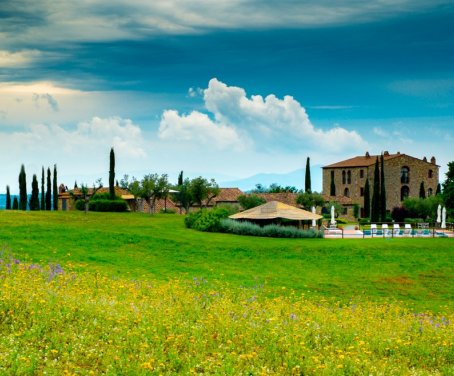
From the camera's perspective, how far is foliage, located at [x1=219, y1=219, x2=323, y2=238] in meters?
40.0

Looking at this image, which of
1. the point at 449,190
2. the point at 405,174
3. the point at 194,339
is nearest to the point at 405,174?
the point at 405,174

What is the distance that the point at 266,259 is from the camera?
30062mm

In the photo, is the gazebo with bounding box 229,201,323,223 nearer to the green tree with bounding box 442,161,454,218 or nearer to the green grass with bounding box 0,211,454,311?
the green grass with bounding box 0,211,454,311

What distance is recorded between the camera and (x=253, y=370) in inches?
345

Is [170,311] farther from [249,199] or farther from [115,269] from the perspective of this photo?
[249,199]

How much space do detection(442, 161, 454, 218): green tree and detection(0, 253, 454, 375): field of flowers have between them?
39156 millimetres

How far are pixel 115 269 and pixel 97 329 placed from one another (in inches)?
526

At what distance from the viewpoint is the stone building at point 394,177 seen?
89.0 m

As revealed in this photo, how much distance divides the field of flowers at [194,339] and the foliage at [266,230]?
26.4m

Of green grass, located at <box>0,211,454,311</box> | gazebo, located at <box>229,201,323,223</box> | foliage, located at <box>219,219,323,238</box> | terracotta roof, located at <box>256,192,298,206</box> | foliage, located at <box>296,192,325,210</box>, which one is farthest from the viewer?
terracotta roof, located at <box>256,192,298,206</box>

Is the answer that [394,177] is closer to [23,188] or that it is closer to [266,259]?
[23,188]

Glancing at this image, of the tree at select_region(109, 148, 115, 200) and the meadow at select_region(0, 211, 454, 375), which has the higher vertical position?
the tree at select_region(109, 148, 115, 200)

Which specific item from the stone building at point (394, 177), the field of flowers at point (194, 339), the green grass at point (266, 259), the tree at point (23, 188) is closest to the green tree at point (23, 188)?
the tree at point (23, 188)

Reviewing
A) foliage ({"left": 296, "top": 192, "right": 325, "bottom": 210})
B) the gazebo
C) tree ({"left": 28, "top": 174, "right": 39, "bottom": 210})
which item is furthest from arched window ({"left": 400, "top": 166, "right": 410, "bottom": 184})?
tree ({"left": 28, "top": 174, "right": 39, "bottom": 210})
